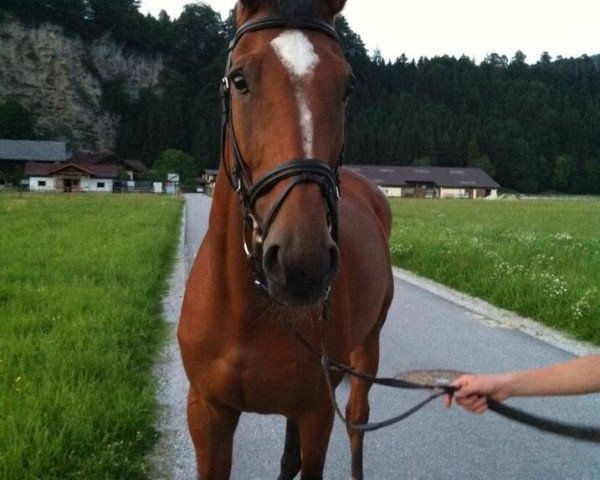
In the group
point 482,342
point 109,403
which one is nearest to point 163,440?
point 109,403

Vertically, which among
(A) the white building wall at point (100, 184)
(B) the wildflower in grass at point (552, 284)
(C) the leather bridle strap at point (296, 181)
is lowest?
(A) the white building wall at point (100, 184)

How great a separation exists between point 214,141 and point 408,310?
9925 centimetres

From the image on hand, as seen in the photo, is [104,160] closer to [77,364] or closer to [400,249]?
[400,249]

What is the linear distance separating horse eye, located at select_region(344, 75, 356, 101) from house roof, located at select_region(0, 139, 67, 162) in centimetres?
9867

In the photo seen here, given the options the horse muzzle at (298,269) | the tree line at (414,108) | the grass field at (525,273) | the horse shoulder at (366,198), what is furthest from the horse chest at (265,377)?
the tree line at (414,108)

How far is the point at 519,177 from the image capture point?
11381 cm

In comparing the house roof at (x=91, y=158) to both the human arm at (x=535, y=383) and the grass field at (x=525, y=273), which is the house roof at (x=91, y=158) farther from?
the human arm at (x=535, y=383)

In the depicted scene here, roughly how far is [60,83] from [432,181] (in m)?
65.2

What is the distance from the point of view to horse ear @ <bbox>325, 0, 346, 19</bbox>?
8.25 feet

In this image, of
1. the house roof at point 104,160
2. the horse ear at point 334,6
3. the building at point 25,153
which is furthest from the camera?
the house roof at point 104,160

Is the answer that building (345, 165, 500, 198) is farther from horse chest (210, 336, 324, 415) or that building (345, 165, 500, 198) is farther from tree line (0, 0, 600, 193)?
horse chest (210, 336, 324, 415)

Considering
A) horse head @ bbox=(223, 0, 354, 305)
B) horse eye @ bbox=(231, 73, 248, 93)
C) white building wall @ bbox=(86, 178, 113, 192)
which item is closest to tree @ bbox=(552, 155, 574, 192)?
white building wall @ bbox=(86, 178, 113, 192)

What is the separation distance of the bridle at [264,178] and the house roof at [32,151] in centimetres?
9847

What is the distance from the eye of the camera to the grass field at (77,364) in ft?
11.9
